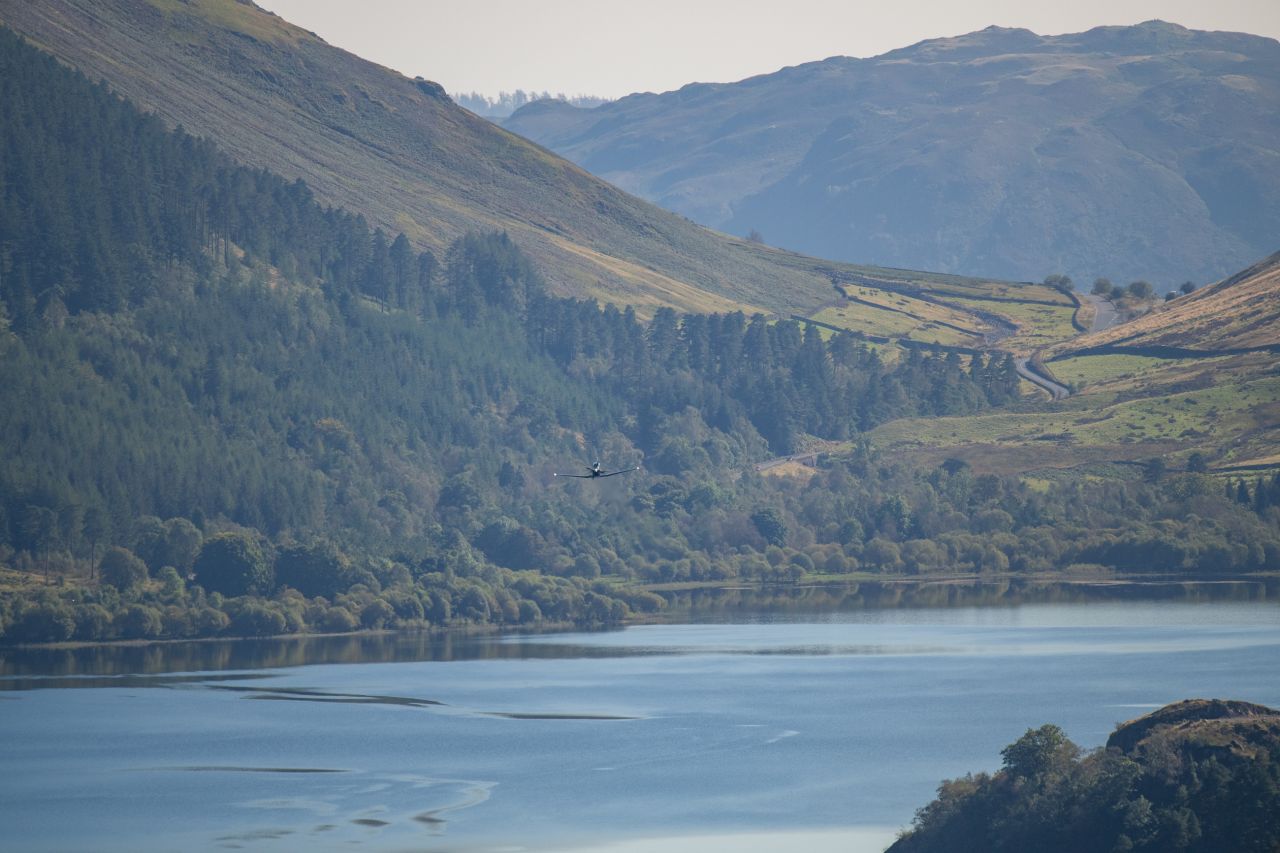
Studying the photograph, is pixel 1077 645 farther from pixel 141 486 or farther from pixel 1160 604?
pixel 141 486

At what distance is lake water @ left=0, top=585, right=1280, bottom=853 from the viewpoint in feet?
301

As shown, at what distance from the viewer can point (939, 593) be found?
193625 mm

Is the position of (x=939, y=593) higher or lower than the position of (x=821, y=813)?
Result: higher

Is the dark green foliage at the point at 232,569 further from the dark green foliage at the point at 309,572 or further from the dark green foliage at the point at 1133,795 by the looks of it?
the dark green foliage at the point at 1133,795

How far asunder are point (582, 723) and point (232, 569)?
57.6 metres

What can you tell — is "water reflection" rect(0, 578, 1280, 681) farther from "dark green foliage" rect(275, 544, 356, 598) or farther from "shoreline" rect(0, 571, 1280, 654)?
"dark green foliage" rect(275, 544, 356, 598)

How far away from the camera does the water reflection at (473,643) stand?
465ft

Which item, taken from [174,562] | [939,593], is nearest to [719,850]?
[174,562]

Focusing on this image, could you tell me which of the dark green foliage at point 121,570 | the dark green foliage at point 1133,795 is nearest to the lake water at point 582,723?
the dark green foliage at point 1133,795

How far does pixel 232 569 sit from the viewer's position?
170875mm

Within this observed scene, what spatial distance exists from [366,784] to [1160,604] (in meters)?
93.8

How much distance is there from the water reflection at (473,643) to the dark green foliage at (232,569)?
853cm

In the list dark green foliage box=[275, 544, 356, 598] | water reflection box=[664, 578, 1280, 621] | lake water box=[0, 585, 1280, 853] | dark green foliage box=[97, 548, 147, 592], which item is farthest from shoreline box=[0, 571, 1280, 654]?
dark green foliage box=[97, 548, 147, 592]

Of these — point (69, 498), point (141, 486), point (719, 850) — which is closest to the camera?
point (719, 850)
